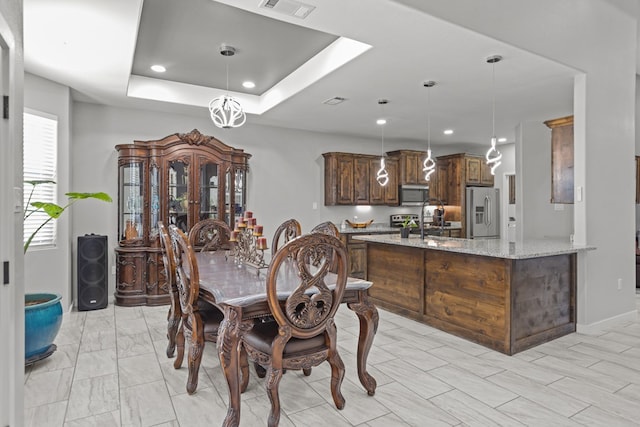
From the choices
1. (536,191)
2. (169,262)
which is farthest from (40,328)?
(536,191)

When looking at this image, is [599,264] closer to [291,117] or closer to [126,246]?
[291,117]

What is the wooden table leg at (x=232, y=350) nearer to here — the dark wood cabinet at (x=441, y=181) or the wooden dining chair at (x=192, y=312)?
the wooden dining chair at (x=192, y=312)

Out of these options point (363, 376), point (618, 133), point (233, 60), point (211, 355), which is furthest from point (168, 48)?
point (618, 133)

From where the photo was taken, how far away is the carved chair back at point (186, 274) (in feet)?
7.61

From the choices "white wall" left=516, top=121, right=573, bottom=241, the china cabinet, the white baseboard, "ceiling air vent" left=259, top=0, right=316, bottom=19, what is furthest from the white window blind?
"white wall" left=516, top=121, right=573, bottom=241

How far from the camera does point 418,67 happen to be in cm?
357

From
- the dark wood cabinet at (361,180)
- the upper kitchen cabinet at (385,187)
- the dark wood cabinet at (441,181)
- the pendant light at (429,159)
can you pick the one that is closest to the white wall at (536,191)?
the pendant light at (429,159)

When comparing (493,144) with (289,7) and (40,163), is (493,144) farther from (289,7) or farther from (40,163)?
(40,163)

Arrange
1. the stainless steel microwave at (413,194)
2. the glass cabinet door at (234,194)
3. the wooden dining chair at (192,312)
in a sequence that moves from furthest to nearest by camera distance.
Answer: the stainless steel microwave at (413,194), the glass cabinet door at (234,194), the wooden dining chair at (192,312)

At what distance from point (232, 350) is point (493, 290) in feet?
7.83

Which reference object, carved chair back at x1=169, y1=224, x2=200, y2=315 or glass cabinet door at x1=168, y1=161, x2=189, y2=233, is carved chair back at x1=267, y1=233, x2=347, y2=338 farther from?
glass cabinet door at x1=168, y1=161, x2=189, y2=233

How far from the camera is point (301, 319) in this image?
82.1 inches

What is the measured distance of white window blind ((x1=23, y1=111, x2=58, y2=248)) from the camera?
3961 millimetres

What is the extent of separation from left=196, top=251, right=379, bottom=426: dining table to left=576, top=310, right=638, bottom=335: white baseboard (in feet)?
8.35
